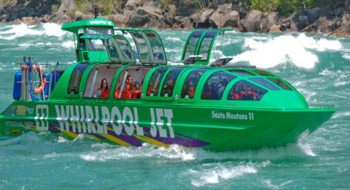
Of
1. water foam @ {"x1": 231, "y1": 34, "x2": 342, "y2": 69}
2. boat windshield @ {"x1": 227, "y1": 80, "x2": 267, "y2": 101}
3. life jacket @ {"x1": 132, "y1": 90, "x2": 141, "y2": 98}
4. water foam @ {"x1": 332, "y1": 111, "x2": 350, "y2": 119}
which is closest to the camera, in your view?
boat windshield @ {"x1": 227, "y1": 80, "x2": 267, "y2": 101}

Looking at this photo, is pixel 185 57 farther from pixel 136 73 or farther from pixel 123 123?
pixel 123 123

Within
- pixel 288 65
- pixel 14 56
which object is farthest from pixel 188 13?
pixel 288 65

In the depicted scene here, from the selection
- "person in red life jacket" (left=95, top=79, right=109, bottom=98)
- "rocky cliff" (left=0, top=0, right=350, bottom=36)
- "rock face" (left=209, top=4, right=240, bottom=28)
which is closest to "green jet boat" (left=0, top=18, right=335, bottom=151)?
"person in red life jacket" (left=95, top=79, right=109, bottom=98)

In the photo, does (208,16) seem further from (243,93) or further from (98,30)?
(243,93)

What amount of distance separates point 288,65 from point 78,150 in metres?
18.7

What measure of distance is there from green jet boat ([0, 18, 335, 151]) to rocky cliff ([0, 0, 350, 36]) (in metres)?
47.2

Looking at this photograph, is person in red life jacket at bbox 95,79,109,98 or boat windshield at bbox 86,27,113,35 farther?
boat windshield at bbox 86,27,113,35

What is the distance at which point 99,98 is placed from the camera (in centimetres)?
1625

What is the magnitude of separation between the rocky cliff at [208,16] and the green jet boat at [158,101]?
47184mm

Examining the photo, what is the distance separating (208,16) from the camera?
80812 millimetres

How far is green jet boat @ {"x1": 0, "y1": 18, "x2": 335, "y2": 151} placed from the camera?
45.7 ft

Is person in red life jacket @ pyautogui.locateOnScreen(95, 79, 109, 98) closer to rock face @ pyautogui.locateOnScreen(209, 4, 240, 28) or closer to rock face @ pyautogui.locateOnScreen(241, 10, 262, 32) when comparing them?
rock face @ pyautogui.locateOnScreen(241, 10, 262, 32)

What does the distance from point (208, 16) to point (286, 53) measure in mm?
46352

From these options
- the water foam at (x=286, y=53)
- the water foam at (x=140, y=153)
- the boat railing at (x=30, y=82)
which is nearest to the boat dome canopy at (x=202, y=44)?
the water foam at (x=140, y=153)
